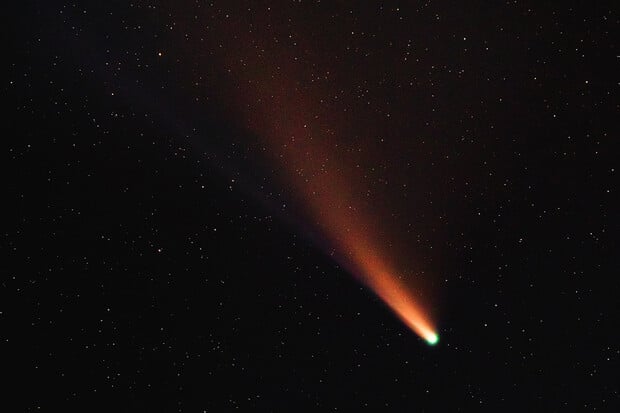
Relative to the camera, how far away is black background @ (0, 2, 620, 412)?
0.60m

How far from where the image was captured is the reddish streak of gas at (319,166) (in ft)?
1.99

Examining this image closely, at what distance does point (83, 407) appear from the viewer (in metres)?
0.60

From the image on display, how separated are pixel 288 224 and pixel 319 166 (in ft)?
0.20

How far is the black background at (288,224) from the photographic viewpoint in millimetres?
597

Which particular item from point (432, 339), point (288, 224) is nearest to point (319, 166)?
point (288, 224)

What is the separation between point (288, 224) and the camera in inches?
24.1

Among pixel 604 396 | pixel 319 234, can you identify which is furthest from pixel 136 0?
pixel 604 396

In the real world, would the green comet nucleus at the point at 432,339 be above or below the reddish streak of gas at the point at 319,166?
below

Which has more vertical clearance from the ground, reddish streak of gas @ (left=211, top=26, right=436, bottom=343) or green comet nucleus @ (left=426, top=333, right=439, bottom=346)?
reddish streak of gas @ (left=211, top=26, right=436, bottom=343)

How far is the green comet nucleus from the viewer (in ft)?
2.02

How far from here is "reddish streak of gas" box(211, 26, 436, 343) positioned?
607 mm

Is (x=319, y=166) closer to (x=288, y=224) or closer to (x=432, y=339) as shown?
(x=288, y=224)

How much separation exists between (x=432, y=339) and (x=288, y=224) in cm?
17

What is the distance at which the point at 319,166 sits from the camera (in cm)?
61
